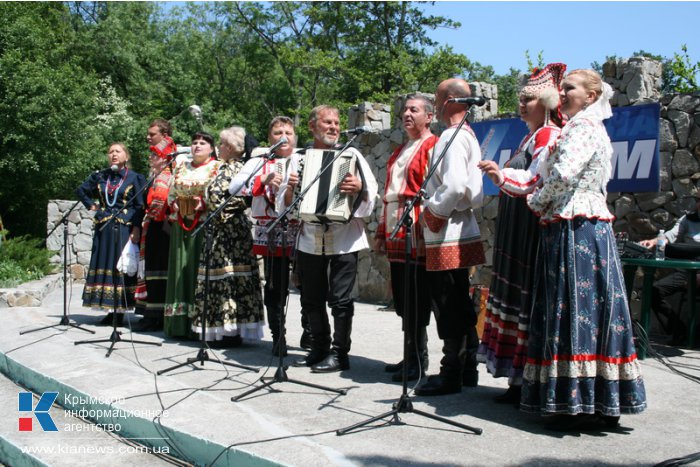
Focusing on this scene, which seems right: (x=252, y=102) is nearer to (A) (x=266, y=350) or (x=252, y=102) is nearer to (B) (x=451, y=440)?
(A) (x=266, y=350)

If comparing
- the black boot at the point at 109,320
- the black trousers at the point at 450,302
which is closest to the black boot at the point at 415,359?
the black trousers at the point at 450,302

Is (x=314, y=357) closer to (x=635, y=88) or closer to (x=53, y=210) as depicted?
(x=635, y=88)

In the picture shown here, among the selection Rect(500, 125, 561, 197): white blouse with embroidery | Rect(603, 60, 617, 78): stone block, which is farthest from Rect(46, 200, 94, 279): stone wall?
Rect(500, 125, 561, 197): white blouse with embroidery

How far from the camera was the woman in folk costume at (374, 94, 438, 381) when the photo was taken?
15.3 feet

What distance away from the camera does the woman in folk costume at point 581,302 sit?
349 cm

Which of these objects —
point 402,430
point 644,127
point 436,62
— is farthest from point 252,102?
point 402,430

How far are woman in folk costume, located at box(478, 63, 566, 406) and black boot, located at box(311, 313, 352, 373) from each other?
117 centimetres

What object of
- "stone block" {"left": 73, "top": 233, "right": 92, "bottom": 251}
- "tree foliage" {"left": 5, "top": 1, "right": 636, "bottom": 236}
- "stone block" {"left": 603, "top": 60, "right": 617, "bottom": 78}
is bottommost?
"stone block" {"left": 73, "top": 233, "right": 92, "bottom": 251}

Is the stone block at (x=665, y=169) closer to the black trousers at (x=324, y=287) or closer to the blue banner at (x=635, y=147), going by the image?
the blue banner at (x=635, y=147)

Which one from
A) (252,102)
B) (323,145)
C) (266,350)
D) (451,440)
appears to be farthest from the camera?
(252,102)

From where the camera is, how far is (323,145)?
5.34 metres

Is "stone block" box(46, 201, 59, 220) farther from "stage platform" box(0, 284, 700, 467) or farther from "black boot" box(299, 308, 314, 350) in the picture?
"black boot" box(299, 308, 314, 350)

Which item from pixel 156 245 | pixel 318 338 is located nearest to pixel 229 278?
pixel 318 338

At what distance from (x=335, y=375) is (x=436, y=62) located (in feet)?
73.8
